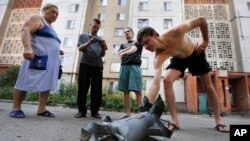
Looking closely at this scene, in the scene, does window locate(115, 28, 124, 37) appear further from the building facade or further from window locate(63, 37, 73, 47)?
window locate(63, 37, 73, 47)

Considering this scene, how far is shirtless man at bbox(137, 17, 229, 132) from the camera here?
9.16ft

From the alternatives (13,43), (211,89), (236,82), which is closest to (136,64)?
(211,89)

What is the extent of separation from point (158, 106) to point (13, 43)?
33815 millimetres

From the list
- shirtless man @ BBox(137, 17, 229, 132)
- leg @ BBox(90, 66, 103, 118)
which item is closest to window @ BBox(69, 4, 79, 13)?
leg @ BBox(90, 66, 103, 118)

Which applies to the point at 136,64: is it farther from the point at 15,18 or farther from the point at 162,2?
the point at 15,18

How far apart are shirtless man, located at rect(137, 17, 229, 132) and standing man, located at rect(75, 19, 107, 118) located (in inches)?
59.6

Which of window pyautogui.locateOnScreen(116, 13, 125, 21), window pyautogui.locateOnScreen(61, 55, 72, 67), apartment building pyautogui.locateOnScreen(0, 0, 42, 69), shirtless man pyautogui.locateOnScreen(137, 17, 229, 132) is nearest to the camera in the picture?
shirtless man pyautogui.locateOnScreen(137, 17, 229, 132)

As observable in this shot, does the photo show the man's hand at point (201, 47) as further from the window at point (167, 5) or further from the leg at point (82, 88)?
the window at point (167, 5)

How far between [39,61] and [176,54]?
6.85 ft

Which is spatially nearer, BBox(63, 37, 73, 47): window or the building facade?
the building facade

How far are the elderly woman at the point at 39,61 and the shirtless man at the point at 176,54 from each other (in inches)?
66.1

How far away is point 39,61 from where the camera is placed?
138 inches

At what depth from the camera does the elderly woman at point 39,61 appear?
3.46m

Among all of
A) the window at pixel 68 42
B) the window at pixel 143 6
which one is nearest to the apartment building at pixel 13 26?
the window at pixel 68 42
